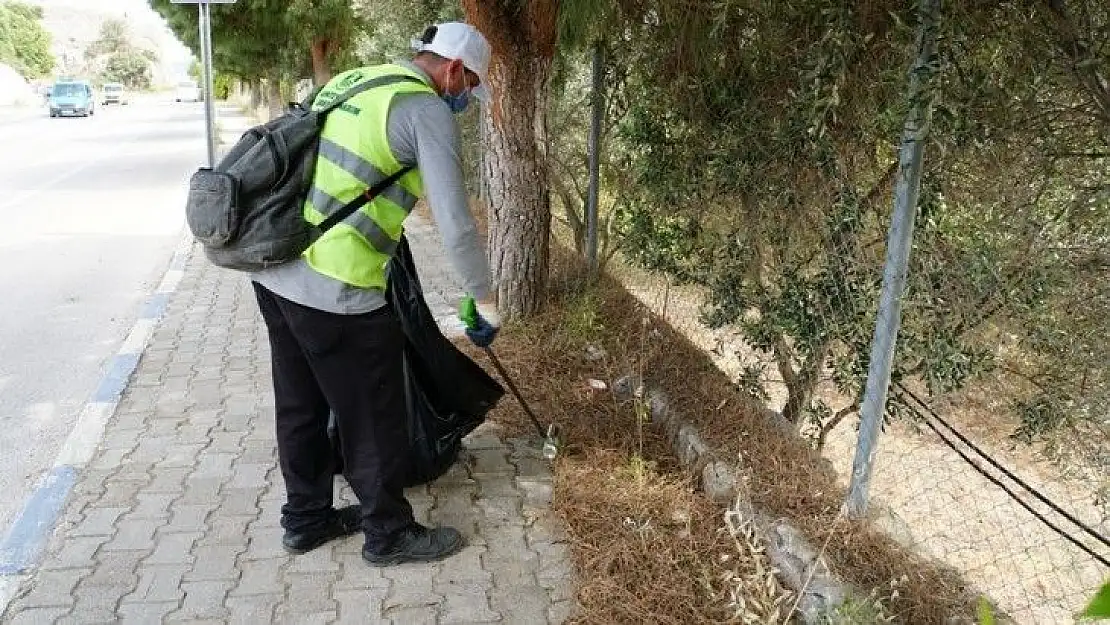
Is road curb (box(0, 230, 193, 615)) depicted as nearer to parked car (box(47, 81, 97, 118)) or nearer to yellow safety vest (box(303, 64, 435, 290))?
yellow safety vest (box(303, 64, 435, 290))

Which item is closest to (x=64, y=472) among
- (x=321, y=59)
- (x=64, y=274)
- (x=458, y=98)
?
(x=458, y=98)

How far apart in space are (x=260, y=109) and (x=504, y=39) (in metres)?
32.9

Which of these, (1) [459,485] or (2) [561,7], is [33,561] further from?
(2) [561,7]

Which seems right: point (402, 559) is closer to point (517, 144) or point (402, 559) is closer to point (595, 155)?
point (517, 144)

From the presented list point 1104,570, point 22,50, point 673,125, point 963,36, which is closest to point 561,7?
point 673,125

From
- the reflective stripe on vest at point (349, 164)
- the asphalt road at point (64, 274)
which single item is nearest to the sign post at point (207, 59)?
the asphalt road at point (64, 274)

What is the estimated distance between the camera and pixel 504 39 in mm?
5188

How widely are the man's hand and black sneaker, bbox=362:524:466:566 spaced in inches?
31.5

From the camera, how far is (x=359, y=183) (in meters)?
2.82

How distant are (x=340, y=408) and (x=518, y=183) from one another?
276 cm

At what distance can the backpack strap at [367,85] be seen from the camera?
2.84 m

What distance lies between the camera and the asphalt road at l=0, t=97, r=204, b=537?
4672 mm

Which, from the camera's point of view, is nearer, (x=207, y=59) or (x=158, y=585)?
(x=158, y=585)

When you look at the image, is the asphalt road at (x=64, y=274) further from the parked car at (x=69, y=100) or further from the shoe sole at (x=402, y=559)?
the parked car at (x=69, y=100)
